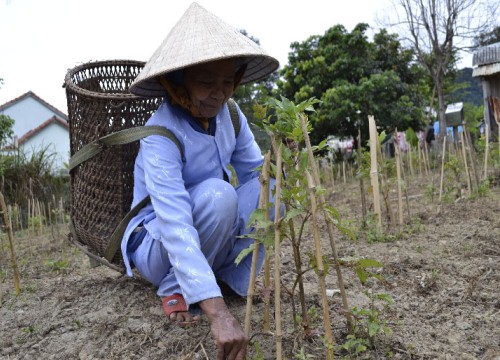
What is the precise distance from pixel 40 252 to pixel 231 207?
128 inches

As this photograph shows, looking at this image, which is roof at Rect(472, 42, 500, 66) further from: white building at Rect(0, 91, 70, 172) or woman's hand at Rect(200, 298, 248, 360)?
white building at Rect(0, 91, 70, 172)

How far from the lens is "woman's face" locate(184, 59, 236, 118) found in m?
1.91

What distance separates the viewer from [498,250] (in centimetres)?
296

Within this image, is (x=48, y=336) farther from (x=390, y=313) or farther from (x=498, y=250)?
(x=498, y=250)

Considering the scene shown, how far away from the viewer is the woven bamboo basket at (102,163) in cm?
248

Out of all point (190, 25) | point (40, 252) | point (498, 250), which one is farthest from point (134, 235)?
point (40, 252)

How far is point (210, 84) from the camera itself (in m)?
1.94

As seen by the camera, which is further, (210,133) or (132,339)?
(210,133)

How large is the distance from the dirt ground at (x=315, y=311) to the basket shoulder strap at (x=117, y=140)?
687mm

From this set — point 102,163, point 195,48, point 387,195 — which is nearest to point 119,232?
point 102,163

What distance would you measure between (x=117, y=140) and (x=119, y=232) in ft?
1.38

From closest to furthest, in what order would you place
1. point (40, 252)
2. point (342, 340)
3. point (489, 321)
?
1. point (342, 340)
2. point (489, 321)
3. point (40, 252)

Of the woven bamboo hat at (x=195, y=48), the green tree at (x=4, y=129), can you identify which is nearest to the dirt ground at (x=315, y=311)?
the woven bamboo hat at (x=195, y=48)

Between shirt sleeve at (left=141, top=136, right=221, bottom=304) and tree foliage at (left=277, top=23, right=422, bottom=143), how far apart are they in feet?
29.9
